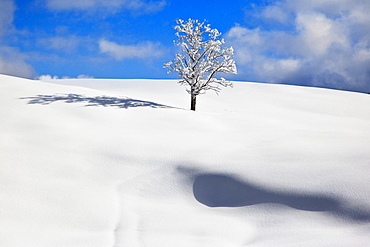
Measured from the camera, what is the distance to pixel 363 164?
7922mm

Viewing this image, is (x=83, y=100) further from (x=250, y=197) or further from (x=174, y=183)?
(x=250, y=197)

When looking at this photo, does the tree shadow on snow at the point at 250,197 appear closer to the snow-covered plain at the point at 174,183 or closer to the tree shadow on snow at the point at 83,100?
the snow-covered plain at the point at 174,183

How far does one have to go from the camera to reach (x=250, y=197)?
7594mm

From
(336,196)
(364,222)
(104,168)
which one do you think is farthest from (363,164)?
(104,168)

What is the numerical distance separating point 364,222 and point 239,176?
309cm

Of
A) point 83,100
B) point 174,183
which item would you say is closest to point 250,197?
point 174,183

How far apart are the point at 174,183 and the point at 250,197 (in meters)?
2.15

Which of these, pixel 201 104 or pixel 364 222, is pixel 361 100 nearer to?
pixel 201 104

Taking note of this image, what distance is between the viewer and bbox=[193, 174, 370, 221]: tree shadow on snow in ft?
21.3

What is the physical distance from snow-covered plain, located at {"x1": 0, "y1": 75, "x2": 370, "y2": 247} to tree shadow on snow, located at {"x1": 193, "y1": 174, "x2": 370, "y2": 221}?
0.09ft

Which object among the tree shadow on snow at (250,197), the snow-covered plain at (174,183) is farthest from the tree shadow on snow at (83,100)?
the tree shadow on snow at (250,197)

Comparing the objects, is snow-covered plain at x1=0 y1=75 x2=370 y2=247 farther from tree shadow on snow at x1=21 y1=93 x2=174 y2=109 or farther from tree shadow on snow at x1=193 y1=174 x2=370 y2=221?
tree shadow on snow at x1=21 y1=93 x2=174 y2=109

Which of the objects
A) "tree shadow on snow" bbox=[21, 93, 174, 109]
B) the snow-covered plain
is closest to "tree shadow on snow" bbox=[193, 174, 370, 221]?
the snow-covered plain

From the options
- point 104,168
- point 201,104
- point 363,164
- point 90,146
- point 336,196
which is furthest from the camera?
point 201,104
